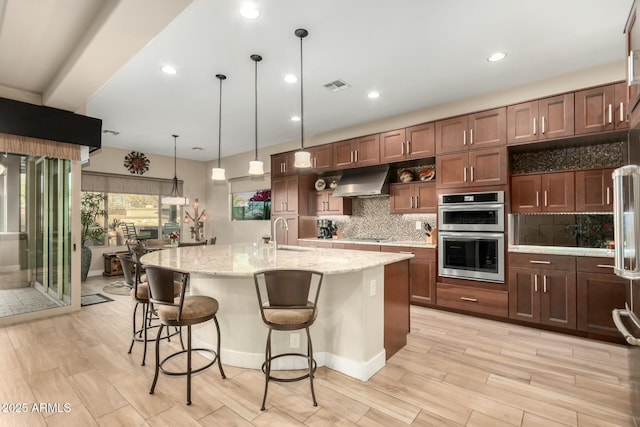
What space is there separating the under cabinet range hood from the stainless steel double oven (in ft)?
3.17

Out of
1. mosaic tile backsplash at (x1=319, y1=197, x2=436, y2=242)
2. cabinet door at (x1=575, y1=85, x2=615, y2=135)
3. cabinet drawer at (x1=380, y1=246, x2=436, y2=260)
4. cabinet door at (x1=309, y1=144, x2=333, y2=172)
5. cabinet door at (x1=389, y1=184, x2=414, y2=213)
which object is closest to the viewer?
cabinet door at (x1=575, y1=85, x2=615, y2=135)

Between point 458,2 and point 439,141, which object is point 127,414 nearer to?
point 458,2

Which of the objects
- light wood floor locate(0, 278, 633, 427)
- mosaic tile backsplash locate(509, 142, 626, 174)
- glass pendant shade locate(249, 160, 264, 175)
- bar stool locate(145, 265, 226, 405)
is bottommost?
light wood floor locate(0, 278, 633, 427)

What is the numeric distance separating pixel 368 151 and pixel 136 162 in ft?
18.0

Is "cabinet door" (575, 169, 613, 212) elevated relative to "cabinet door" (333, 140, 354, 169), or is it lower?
lower

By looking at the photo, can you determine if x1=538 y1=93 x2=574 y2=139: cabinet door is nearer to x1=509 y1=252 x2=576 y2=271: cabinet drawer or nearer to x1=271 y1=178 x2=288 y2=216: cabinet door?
x1=509 y1=252 x2=576 y2=271: cabinet drawer

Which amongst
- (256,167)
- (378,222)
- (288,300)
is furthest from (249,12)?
(378,222)

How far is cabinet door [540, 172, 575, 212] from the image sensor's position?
3.50m

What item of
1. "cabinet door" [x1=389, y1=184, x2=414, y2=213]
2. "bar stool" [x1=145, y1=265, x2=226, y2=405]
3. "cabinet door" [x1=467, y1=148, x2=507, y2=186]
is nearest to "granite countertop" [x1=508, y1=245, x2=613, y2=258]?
"cabinet door" [x1=467, y1=148, x2=507, y2=186]

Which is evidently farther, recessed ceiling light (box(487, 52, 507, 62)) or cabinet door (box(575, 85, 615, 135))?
cabinet door (box(575, 85, 615, 135))

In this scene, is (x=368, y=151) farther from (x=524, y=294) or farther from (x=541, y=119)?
(x=524, y=294)

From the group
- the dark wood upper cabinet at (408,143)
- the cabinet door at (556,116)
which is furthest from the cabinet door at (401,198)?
the cabinet door at (556,116)

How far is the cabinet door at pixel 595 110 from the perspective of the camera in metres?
3.19

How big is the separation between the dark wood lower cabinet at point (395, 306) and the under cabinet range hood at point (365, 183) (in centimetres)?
199
